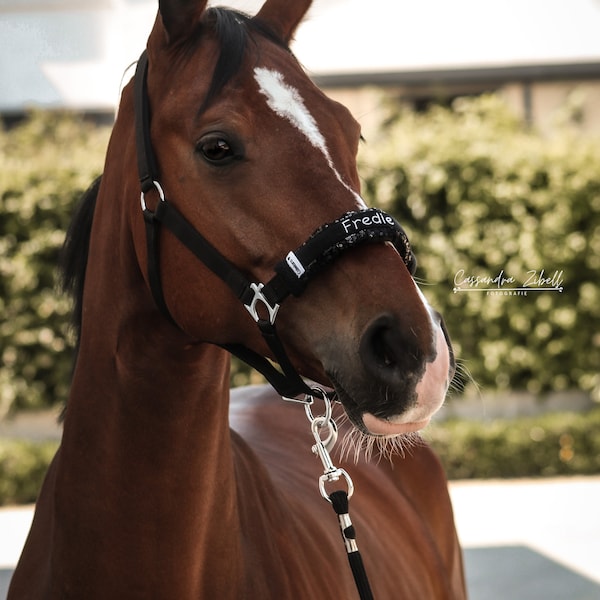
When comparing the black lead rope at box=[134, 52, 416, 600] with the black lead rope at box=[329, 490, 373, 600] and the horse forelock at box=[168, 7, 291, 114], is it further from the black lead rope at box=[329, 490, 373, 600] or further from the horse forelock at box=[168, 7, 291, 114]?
the horse forelock at box=[168, 7, 291, 114]

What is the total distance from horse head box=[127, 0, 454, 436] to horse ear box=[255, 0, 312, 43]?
92mm

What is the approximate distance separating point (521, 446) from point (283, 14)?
7019 mm

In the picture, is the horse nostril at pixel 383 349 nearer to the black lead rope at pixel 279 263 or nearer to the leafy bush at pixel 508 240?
the black lead rope at pixel 279 263

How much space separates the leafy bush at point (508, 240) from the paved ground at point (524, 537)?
1.15 meters

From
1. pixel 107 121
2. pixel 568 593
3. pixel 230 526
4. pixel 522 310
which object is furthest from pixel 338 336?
pixel 107 121

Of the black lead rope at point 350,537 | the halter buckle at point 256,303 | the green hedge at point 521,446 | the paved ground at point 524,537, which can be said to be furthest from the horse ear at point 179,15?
the green hedge at point 521,446

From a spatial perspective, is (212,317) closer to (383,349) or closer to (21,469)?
(383,349)

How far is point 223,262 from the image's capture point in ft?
5.83

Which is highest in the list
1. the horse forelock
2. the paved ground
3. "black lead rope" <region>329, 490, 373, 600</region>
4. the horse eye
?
the horse forelock

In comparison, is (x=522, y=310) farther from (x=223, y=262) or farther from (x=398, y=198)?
(x=223, y=262)

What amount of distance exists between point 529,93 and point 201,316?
41.3 feet

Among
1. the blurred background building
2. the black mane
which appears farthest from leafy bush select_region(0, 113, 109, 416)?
the black mane

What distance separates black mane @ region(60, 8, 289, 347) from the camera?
181cm

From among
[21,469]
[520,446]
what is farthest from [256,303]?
[520,446]
